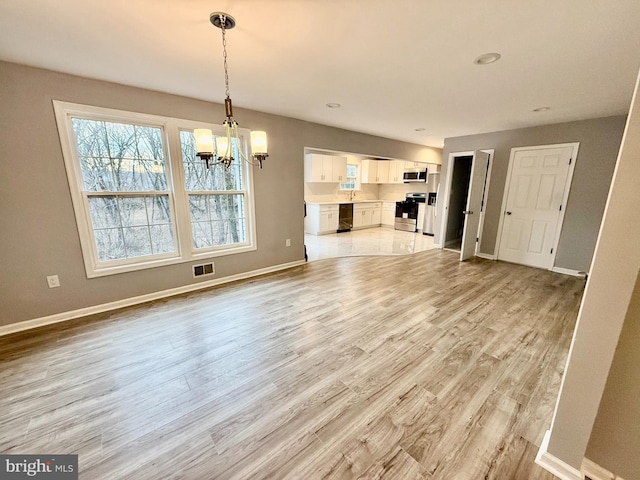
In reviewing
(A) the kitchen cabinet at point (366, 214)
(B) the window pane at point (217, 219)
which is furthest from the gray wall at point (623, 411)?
(A) the kitchen cabinet at point (366, 214)

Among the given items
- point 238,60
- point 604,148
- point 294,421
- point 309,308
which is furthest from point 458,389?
point 604,148

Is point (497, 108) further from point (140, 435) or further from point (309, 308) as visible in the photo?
point (140, 435)

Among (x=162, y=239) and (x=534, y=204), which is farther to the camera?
(x=534, y=204)

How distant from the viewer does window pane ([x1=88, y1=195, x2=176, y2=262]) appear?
275 centimetres

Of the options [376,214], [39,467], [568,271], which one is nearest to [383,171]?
[376,214]

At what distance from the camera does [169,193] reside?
121 inches

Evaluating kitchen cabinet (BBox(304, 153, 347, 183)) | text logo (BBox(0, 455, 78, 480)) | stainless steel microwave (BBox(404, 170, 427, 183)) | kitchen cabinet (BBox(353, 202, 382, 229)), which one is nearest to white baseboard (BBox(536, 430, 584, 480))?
text logo (BBox(0, 455, 78, 480))

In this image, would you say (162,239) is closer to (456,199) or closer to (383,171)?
(456,199)

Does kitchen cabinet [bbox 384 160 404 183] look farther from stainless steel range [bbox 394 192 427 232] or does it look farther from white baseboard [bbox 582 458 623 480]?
white baseboard [bbox 582 458 623 480]

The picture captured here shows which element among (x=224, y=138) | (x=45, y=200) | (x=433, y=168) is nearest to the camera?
(x=224, y=138)

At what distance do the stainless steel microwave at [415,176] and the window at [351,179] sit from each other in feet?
5.10

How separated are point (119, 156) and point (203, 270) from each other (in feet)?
5.38

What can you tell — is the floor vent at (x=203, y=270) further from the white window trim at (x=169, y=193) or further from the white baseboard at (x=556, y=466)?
the white baseboard at (x=556, y=466)

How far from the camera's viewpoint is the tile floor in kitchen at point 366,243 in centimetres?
539
